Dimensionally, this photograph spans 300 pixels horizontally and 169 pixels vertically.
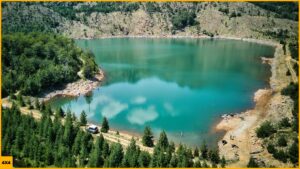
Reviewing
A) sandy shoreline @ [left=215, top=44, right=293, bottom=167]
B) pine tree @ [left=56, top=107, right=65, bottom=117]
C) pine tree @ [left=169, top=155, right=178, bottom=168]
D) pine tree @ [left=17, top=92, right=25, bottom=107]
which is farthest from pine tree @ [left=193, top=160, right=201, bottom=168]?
pine tree @ [left=17, top=92, right=25, bottom=107]

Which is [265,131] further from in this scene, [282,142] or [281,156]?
[281,156]

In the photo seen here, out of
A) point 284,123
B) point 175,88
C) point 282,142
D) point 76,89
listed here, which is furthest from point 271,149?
point 76,89

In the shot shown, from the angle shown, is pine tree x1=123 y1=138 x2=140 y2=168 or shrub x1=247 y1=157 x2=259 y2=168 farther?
shrub x1=247 y1=157 x2=259 y2=168

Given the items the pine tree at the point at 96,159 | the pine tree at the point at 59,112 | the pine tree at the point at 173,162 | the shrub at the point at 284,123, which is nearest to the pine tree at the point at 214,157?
the pine tree at the point at 173,162

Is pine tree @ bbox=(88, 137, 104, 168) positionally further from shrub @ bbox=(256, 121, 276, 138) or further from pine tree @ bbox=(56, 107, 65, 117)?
shrub @ bbox=(256, 121, 276, 138)

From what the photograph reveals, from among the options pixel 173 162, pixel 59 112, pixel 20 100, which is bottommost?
pixel 173 162
